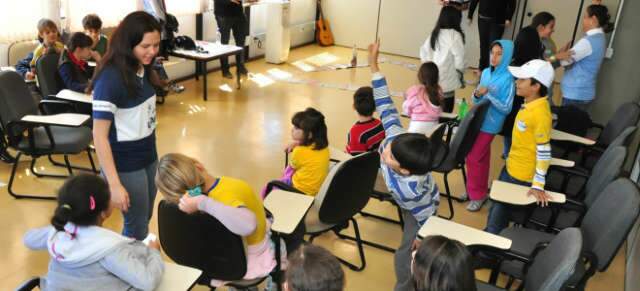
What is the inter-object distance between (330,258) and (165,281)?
2.18ft

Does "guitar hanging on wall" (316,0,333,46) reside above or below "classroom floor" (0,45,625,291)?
above

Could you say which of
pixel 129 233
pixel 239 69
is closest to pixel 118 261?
pixel 129 233

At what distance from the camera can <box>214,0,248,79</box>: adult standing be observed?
260 inches

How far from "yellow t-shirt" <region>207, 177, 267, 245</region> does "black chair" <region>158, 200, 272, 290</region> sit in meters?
0.09

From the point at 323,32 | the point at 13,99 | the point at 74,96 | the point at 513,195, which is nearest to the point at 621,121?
the point at 513,195

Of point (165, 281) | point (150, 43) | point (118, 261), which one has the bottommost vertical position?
point (165, 281)

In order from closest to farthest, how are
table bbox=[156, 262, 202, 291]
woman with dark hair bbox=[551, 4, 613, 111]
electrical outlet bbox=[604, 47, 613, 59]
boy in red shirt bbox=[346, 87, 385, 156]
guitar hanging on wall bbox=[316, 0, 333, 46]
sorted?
table bbox=[156, 262, 202, 291] → boy in red shirt bbox=[346, 87, 385, 156] → woman with dark hair bbox=[551, 4, 613, 111] → electrical outlet bbox=[604, 47, 613, 59] → guitar hanging on wall bbox=[316, 0, 333, 46]

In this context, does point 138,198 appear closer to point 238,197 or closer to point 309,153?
point 238,197

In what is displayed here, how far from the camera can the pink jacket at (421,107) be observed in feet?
11.5

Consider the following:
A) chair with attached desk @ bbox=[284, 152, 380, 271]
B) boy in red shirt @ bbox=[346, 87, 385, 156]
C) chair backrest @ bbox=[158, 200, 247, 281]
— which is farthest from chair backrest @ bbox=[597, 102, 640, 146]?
chair backrest @ bbox=[158, 200, 247, 281]

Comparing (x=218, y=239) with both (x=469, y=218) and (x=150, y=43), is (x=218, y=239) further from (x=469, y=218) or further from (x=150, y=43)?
(x=469, y=218)

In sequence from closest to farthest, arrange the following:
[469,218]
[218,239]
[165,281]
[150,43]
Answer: [165,281], [218,239], [150,43], [469,218]

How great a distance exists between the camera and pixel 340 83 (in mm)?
6945

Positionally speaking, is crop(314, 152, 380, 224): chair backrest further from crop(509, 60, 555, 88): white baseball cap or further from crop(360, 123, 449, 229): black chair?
crop(509, 60, 555, 88): white baseball cap
